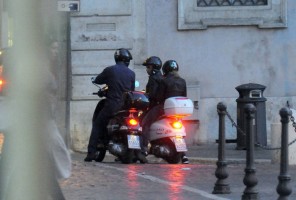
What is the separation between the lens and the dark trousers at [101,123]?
1319 cm

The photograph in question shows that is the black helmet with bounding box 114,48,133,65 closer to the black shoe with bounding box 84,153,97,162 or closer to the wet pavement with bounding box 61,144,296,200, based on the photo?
the black shoe with bounding box 84,153,97,162

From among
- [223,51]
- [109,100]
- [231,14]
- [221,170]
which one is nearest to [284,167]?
[221,170]

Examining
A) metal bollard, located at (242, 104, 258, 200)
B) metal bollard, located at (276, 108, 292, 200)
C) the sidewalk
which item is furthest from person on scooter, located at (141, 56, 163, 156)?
metal bollard, located at (276, 108, 292, 200)

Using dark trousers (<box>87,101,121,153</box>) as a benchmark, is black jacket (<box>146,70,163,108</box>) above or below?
above

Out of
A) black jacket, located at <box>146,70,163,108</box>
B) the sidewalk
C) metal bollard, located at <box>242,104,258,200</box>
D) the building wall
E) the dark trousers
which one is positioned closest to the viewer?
metal bollard, located at <box>242,104,258,200</box>

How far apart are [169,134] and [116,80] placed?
1236 mm

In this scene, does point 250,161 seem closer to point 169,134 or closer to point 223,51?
point 169,134

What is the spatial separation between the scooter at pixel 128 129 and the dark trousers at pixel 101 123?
0.79 ft

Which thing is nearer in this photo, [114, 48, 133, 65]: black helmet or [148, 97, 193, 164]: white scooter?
[148, 97, 193, 164]: white scooter

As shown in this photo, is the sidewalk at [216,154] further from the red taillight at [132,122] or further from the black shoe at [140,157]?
the red taillight at [132,122]

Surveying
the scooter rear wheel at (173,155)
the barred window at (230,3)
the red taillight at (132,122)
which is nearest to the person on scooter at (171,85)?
the scooter rear wheel at (173,155)

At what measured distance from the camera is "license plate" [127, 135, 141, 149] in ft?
41.2

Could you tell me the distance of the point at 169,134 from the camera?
12.9 meters

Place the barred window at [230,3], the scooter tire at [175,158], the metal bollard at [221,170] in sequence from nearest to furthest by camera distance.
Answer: the metal bollard at [221,170], the scooter tire at [175,158], the barred window at [230,3]
